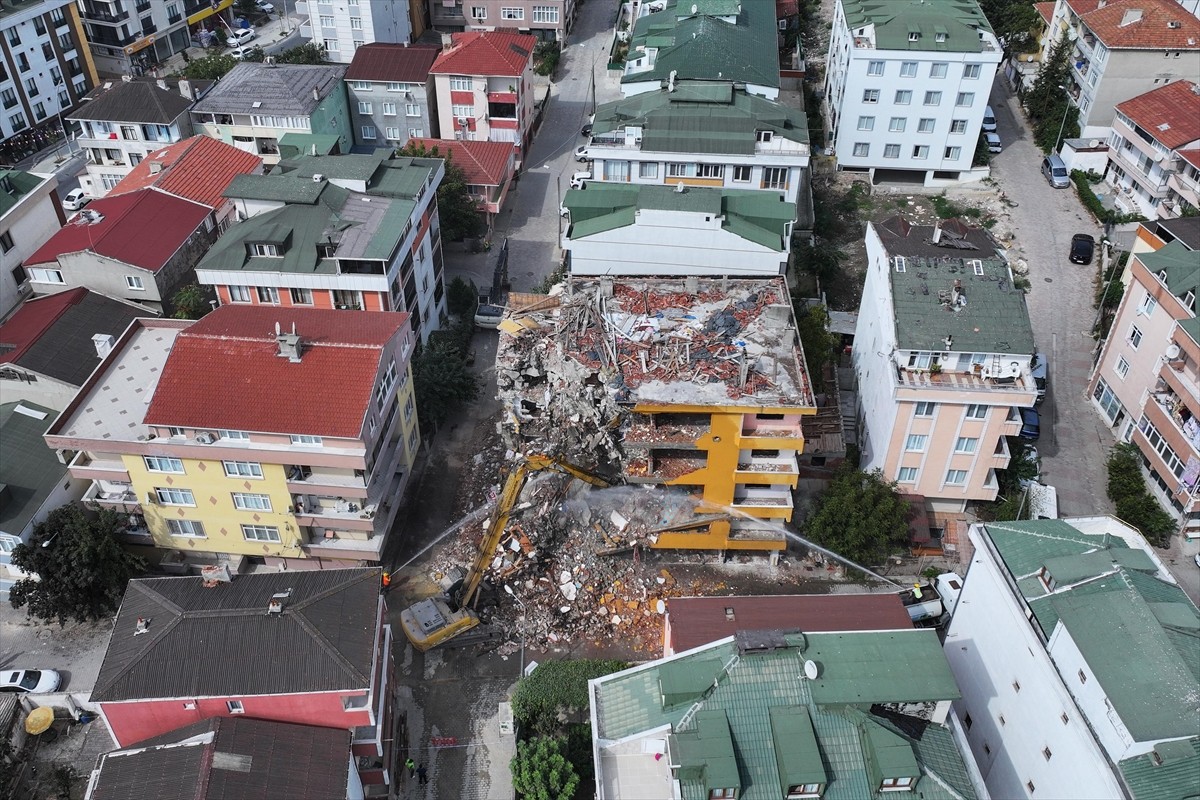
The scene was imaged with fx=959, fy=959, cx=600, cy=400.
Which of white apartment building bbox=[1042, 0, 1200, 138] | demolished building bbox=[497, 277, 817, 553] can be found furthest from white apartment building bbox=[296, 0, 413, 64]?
white apartment building bbox=[1042, 0, 1200, 138]

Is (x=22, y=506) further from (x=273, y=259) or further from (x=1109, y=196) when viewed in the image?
(x=1109, y=196)

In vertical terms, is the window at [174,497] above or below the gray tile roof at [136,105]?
below

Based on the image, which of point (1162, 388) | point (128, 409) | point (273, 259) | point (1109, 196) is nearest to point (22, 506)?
point (128, 409)

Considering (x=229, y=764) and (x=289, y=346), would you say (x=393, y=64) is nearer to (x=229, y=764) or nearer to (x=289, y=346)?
(x=289, y=346)

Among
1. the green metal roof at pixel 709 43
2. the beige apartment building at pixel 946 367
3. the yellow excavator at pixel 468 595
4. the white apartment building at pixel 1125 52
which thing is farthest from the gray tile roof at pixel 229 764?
the white apartment building at pixel 1125 52

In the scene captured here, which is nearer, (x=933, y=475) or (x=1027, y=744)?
(x=1027, y=744)

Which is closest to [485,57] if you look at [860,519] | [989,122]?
[989,122]

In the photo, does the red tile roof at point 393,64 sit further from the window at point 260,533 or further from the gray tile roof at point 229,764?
the gray tile roof at point 229,764
